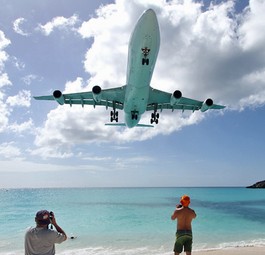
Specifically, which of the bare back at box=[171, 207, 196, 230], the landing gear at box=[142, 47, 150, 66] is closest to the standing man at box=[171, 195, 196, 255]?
the bare back at box=[171, 207, 196, 230]

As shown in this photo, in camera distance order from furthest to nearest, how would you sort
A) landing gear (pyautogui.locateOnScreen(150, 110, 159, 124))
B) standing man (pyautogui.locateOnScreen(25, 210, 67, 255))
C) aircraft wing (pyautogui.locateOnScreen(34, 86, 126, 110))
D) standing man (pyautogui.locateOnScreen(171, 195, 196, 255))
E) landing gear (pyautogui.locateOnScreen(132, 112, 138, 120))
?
landing gear (pyautogui.locateOnScreen(150, 110, 159, 124))
landing gear (pyautogui.locateOnScreen(132, 112, 138, 120))
aircraft wing (pyautogui.locateOnScreen(34, 86, 126, 110))
standing man (pyautogui.locateOnScreen(171, 195, 196, 255))
standing man (pyautogui.locateOnScreen(25, 210, 67, 255))

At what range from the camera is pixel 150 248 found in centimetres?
2278

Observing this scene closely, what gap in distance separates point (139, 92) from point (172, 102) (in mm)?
4848

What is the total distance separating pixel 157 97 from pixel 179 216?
1998 cm

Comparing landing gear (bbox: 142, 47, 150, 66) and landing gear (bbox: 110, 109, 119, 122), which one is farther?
landing gear (bbox: 110, 109, 119, 122)

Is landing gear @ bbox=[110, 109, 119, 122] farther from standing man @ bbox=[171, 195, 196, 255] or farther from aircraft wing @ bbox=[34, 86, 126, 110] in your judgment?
standing man @ bbox=[171, 195, 196, 255]

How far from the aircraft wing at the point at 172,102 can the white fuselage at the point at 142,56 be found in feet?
10.7

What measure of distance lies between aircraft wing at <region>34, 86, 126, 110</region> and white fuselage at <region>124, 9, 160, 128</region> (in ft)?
8.90

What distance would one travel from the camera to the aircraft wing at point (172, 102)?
2519 centimetres

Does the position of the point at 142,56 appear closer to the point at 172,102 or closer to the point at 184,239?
the point at 172,102

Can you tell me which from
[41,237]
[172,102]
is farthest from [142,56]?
[41,237]

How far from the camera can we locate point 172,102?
986 inches

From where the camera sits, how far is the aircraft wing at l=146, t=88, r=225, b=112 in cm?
2519

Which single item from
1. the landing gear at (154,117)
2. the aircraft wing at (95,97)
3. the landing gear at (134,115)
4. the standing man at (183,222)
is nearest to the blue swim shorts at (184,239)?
the standing man at (183,222)
